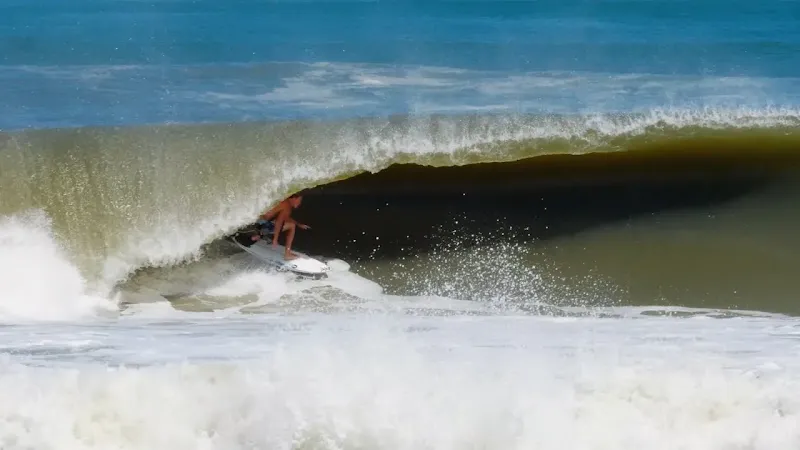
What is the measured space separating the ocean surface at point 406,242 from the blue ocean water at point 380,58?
3.5 inches

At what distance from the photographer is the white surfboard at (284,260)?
8609 millimetres

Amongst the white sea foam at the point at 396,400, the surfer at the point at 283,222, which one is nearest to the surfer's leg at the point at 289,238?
the surfer at the point at 283,222

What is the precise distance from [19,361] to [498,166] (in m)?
5.72

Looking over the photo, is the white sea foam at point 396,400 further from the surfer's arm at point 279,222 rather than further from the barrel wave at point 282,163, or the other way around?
the barrel wave at point 282,163

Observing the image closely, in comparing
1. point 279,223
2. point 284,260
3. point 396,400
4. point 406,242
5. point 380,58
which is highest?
point 380,58

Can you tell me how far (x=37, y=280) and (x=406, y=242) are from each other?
350 centimetres

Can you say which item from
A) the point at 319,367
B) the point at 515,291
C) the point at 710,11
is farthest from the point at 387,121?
the point at 710,11

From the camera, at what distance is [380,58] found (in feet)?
48.4

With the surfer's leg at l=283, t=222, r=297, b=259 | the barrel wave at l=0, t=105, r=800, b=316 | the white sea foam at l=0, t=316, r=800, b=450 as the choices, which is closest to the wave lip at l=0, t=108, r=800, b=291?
the barrel wave at l=0, t=105, r=800, b=316

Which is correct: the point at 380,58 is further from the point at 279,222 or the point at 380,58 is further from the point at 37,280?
the point at 37,280

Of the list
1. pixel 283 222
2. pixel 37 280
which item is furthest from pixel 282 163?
pixel 37 280

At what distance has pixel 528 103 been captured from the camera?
38.9 ft

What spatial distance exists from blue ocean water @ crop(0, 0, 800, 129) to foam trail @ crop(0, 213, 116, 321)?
9.33ft

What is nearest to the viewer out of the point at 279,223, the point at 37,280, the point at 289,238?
the point at 37,280
